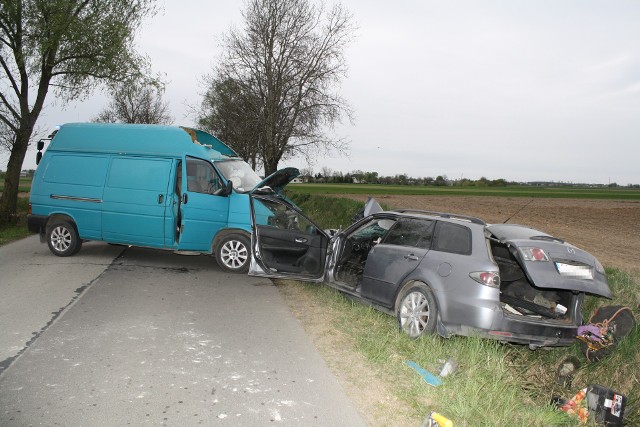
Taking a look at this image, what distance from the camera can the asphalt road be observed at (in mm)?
3992

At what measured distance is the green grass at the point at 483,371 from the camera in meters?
4.26

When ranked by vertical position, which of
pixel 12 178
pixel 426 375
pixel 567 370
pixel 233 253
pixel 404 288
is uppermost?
pixel 12 178

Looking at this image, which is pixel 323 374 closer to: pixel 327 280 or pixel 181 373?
pixel 181 373

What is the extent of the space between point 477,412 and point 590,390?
1357mm

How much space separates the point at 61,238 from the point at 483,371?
9.14 metres

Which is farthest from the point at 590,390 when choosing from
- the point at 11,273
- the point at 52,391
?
the point at 11,273

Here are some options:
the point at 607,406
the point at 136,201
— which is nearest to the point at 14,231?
the point at 136,201

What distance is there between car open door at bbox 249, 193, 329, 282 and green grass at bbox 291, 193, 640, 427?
23.5 inches

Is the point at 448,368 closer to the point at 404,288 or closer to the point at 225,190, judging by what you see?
the point at 404,288

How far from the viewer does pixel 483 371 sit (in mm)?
5023

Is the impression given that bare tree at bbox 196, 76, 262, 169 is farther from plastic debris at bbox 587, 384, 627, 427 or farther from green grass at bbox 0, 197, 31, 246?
plastic debris at bbox 587, 384, 627, 427

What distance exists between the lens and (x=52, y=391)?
4246 millimetres

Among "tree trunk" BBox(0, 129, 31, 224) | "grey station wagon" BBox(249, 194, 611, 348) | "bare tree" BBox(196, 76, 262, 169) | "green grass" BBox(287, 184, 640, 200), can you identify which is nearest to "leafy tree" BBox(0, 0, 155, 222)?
"tree trunk" BBox(0, 129, 31, 224)

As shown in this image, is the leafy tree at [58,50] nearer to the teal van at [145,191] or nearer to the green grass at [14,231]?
the green grass at [14,231]
